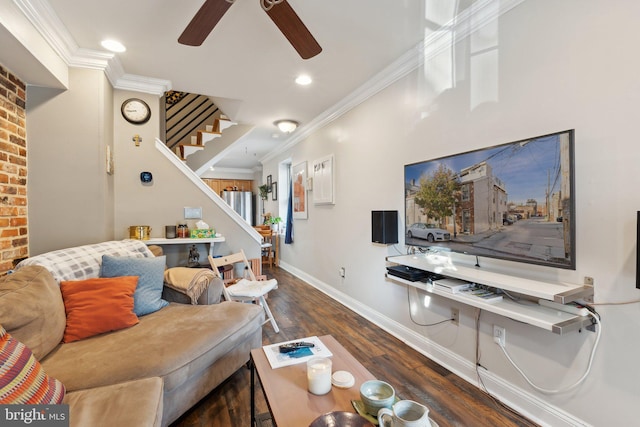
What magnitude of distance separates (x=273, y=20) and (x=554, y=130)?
1666 millimetres

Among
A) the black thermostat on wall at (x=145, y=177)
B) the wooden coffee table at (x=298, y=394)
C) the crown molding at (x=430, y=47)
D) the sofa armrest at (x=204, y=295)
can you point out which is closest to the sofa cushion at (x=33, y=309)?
the sofa armrest at (x=204, y=295)

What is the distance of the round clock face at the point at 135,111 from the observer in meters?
2.94

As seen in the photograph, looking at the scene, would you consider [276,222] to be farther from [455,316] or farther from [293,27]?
[293,27]

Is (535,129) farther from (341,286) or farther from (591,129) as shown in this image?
(341,286)

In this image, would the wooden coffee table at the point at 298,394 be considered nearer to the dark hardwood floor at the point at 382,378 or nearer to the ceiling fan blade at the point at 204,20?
the dark hardwood floor at the point at 382,378

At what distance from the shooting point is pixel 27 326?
4.43 ft

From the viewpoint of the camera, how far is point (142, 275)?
207cm

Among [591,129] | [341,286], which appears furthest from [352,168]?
[591,129]

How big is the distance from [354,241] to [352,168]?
86 centimetres

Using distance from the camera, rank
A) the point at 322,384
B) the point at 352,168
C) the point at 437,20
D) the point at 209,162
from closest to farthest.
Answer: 1. the point at 322,384
2. the point at 437,20
3. the point at 352,168
4. the point at 209,162

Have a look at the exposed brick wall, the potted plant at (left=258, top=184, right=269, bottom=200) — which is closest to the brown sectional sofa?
the exposed brick wall

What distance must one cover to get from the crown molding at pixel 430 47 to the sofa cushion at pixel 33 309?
2926mm

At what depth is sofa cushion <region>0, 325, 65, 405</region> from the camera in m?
0.95

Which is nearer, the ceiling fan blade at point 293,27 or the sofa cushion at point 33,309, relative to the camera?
the sofa cushion at point 33,309
